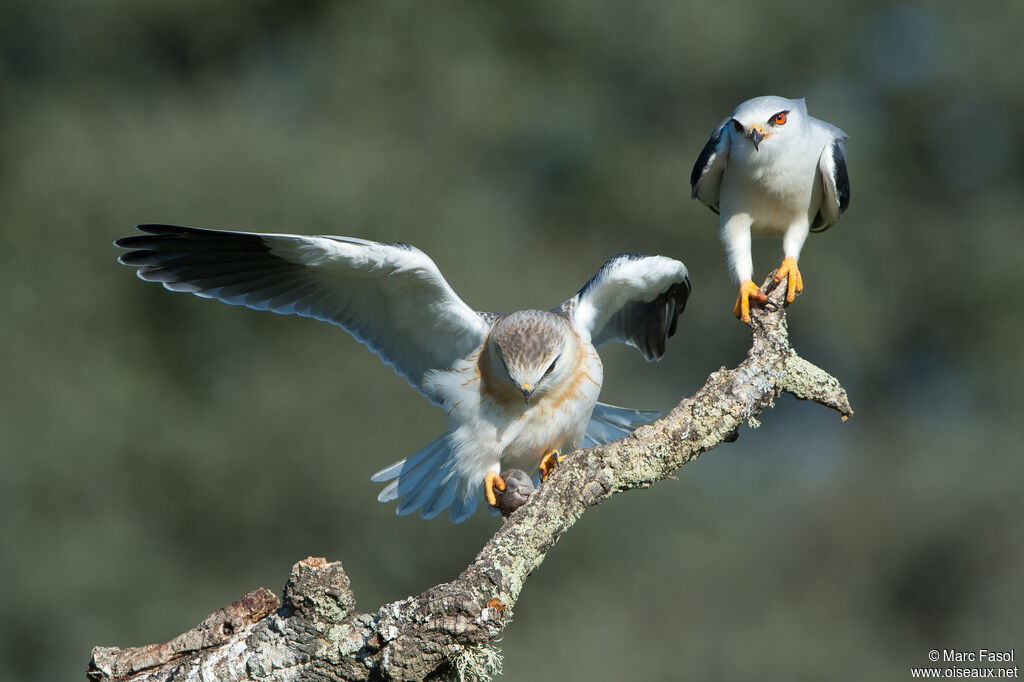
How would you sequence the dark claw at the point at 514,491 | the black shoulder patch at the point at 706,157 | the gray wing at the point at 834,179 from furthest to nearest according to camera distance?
the black shoulder patch at the point at 706,157, the gray wing at the point at 834,179, the dark claw at the point at 514,491

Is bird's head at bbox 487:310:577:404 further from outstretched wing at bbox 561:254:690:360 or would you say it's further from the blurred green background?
the blurred green background

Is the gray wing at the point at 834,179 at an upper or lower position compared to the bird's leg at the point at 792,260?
upper

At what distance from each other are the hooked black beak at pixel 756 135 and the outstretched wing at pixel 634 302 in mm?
742

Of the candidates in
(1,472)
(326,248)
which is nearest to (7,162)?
(1,472)

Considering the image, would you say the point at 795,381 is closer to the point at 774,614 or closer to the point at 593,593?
the point at 593,593

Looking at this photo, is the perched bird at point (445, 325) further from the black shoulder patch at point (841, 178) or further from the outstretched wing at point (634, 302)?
the black shoulder patch at point (841, 178)

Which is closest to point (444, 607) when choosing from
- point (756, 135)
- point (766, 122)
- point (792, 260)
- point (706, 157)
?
point (792, 260)

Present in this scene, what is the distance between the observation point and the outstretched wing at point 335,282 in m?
5.14

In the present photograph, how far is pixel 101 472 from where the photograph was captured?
45.0 feet

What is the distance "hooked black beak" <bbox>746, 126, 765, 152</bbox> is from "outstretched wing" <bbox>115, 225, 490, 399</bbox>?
5.33 feet

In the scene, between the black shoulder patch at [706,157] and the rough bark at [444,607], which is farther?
the black shoulder patch at [706,157]

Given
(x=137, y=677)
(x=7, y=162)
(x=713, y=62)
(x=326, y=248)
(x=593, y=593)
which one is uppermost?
(x=713, y=62)

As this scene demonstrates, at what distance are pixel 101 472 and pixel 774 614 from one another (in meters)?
9.29

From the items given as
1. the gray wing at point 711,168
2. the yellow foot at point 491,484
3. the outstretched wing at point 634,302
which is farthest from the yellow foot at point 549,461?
the gray wing at point 711,168
